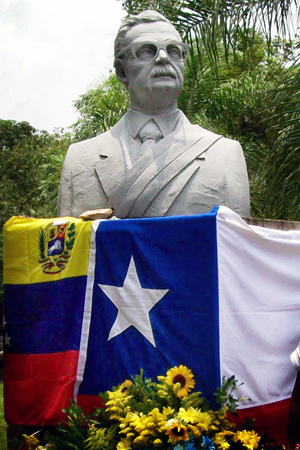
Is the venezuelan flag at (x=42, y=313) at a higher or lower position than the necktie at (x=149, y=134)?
lower

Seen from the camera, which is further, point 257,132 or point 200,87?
point 257,132

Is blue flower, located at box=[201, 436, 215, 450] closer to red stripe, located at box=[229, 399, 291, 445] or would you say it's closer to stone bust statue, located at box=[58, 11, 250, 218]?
red stripe, located at box=[229, 399, 291, 445]

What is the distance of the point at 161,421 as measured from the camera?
11.8 feet

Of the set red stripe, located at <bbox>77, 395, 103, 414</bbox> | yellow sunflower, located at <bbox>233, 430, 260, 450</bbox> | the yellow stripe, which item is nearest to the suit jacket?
the yellow stripe

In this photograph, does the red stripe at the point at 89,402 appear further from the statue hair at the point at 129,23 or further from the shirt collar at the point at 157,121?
the statue hair at the point at 129,23

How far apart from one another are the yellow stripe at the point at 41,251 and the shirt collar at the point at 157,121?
34.2 inches

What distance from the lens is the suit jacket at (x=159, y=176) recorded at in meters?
4.71

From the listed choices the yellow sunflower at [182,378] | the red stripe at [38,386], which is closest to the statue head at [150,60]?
the red stripe at [38,386]

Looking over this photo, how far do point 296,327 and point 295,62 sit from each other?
4740mm

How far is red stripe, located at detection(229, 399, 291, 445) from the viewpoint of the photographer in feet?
12.7

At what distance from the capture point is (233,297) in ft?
12.9

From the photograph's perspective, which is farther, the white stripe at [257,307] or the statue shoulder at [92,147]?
the statue shoulder at [92,147]

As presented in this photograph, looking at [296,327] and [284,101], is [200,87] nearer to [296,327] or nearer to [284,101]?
[284,101]

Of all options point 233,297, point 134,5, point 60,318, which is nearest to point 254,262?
point 233,297
